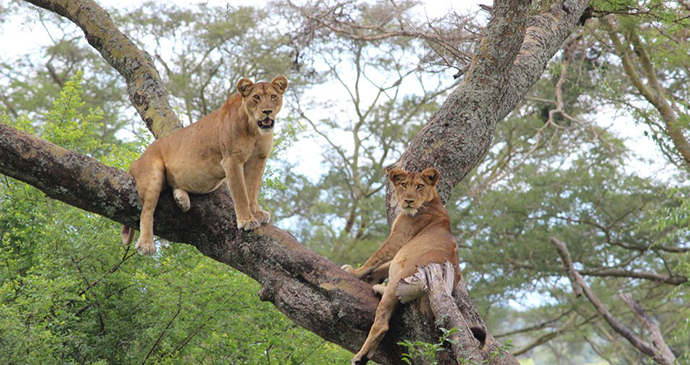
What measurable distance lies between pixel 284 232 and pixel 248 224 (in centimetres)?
31

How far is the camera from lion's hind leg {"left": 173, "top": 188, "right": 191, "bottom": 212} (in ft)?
18.6

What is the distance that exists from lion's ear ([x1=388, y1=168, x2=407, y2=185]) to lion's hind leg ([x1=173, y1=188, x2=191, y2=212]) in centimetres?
156

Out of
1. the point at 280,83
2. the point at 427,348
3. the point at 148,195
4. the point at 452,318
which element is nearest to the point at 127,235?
the point at 148,195

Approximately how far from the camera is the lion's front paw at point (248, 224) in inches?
219

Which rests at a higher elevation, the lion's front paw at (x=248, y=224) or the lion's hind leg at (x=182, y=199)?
the lion's hind leg at (x=182, y=199)

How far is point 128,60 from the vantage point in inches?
279

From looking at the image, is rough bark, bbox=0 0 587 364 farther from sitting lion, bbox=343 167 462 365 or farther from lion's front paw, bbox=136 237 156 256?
sitting lion, bbox=343 167 462 365

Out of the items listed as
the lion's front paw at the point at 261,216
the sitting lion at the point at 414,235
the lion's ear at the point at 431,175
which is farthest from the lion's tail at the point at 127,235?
the lion's ear at the point at 431,175

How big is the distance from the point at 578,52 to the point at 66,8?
36.3 ft

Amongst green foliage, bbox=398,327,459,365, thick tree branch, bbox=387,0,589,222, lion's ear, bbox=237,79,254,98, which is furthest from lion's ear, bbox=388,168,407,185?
green foliage, bbox=398,327,459,365

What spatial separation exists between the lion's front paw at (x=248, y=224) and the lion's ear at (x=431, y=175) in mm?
1361

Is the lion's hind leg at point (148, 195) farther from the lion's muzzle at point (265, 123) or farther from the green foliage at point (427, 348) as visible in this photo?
the green foliage at point (427, 348)

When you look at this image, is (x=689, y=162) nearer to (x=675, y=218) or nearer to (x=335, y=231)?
(x=675, y=218)

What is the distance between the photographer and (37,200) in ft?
33.3
